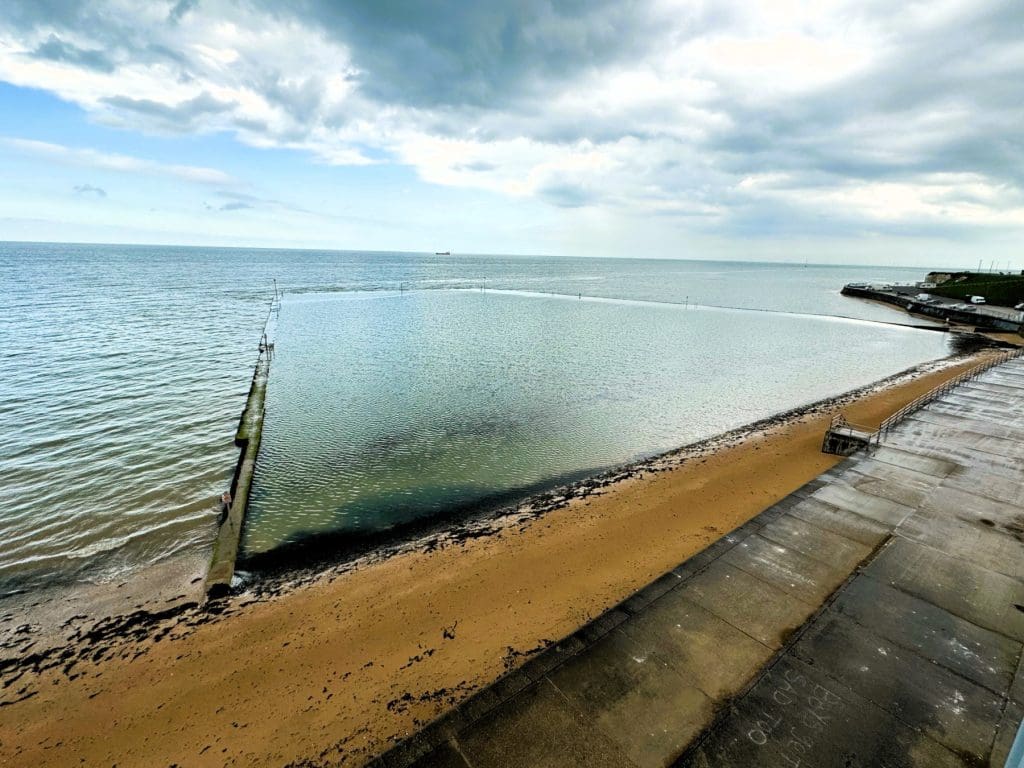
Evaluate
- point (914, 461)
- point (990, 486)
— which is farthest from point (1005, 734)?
point (914, 461)

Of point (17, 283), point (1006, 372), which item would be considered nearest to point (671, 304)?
point (1006, 372)

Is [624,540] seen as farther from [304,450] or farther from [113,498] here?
[113,498]

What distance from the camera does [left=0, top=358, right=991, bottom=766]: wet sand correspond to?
8.19 m

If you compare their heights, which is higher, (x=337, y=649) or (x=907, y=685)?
(x=907, y=685)

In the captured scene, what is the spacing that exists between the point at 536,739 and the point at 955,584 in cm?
1026

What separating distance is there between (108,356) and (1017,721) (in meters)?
47.4

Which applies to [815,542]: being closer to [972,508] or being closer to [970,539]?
[970,539]

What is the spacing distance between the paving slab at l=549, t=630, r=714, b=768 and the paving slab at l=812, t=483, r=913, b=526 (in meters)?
9.50

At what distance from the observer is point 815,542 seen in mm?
12352

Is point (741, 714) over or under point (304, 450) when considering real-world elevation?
over

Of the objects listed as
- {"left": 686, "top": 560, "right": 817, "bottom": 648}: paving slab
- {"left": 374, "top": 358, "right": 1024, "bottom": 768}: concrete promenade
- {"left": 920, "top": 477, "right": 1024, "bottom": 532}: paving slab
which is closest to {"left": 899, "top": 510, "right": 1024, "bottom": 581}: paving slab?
{"left": 374, "top": 358, "right": 1024, "bottom": 768}: concrete promenade

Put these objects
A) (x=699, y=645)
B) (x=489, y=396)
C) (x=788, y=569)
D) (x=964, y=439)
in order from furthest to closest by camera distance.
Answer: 1. (x=489, y=396)
2. (x=964, y=439)
3. (x=788, y=569)
4. (x=699, y=645)

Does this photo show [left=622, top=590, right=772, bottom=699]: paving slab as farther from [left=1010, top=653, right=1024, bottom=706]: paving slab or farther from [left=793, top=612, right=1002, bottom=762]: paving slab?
[left=1010, top=653, right=1024, bottom=706]: paving slab

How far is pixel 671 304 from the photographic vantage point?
315 feet
